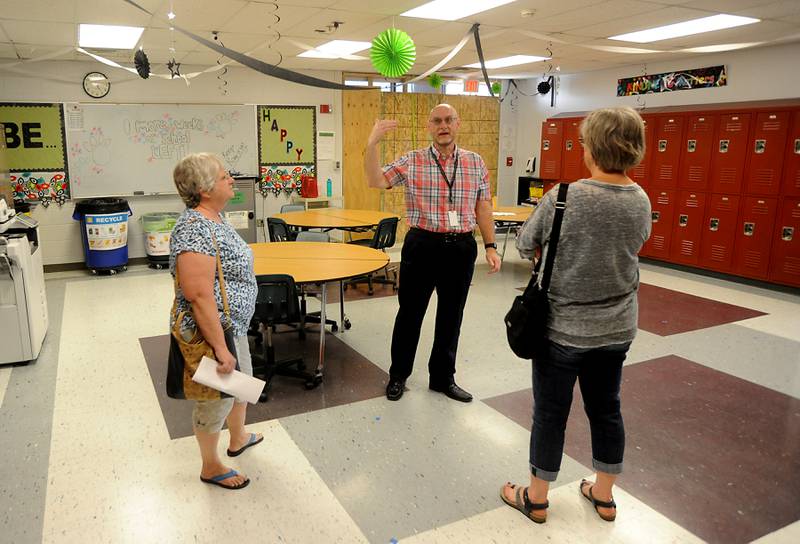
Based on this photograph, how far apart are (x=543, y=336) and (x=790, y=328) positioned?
4059 mm

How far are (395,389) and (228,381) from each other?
4.55 ft

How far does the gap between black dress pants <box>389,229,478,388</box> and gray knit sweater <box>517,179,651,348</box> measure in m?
1.08

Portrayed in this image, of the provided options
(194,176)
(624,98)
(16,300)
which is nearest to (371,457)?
(194,176)

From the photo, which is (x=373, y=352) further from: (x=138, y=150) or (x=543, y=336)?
(x=138, y=150)

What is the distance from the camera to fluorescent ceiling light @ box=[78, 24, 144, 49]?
523 centimetres

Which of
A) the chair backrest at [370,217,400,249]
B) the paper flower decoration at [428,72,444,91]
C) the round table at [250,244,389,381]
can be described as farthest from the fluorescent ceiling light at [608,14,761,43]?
the round table at [250,244,389,381]

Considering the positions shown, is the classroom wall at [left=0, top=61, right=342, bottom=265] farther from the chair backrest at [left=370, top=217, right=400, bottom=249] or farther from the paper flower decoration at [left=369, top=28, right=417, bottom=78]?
the paper flower decoration at [left=369, top=28, right=417, bottom=78]

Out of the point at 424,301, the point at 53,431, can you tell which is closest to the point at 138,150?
the point at 53,431

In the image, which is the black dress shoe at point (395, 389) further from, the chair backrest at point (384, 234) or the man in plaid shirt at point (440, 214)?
the chair backrest at point (384, 234)

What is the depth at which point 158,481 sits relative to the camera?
255 centimetres

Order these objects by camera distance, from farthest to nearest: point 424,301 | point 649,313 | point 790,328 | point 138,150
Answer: point 138,150
point 649,313
point 790,328
point 424,301

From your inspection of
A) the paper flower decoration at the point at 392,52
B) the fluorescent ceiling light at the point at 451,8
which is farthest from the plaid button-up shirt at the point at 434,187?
the fluorescent ceiling light at the point at 451,8

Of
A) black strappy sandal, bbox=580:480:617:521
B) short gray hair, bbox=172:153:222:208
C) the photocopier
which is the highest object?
short gray hair, bbox=172:153:222:208

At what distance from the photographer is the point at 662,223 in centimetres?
752
